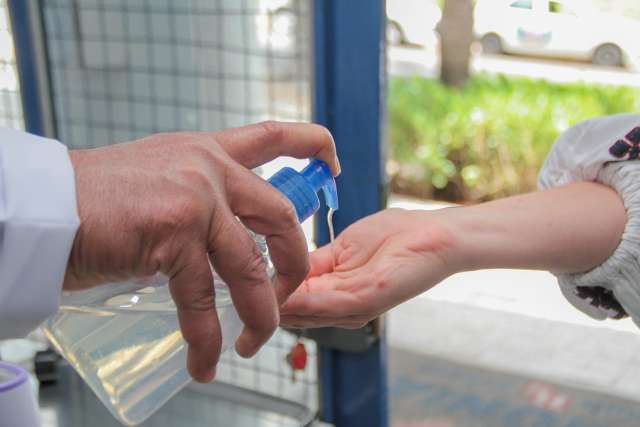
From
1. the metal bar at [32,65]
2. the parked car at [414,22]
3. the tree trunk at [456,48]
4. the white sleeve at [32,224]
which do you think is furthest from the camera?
the tree trunk at [456,48]

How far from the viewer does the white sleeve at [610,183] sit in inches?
36.5

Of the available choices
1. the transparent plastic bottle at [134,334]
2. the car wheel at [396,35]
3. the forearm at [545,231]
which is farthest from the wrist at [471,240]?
the car wheel at [396,35]

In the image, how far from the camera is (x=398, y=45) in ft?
15.8

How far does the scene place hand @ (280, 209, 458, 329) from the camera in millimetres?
911

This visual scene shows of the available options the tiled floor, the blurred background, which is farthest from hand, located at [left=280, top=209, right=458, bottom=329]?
the tiled floor

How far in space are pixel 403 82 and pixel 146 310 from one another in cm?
377

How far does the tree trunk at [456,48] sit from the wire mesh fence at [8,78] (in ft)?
10.5

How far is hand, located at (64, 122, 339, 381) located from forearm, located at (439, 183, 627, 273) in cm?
40

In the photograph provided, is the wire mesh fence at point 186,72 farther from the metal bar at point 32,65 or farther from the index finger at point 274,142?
the index finger at point 274,142

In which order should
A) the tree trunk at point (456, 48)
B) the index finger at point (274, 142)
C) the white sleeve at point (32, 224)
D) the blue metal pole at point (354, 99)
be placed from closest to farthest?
1. the white sleeve at point (32, 224)
2. the index finger at point (274, 142)
3. the blue metal pole at point (354, 99)
4. the tree trunk at point (456, 48)

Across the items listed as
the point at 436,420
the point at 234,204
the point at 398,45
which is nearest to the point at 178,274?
the point at 234,204

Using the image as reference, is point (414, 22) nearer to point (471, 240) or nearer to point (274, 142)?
point (471, 240)

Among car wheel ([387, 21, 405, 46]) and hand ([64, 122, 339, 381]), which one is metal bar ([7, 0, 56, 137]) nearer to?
hand ([64, 122, 339, 381])

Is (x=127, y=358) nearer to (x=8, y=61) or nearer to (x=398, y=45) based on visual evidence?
(x=8, y=61)
